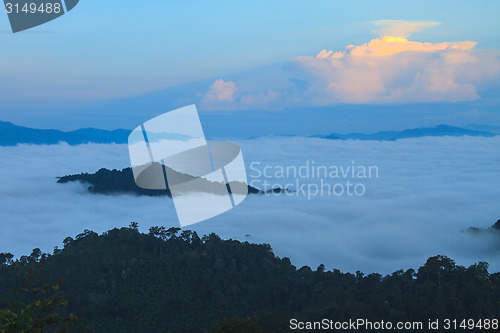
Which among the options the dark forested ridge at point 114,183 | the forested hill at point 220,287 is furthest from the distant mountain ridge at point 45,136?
the forested hill at point 220,287

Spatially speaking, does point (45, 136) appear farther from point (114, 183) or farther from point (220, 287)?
point (220, 287)

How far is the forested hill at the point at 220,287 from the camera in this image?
29625mm

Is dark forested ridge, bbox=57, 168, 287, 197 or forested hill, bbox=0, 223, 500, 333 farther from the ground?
forested hill, bbox=0, 223, 500, 333

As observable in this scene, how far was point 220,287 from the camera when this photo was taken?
36844 mm

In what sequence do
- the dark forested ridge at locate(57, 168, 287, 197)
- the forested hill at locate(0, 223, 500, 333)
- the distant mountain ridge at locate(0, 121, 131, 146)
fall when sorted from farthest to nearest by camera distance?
the distant mountain ridge at locate(0, 121, 131, 146) → the dark forested ridge at locate(57, 168, 287, 197) → the forested hill at locate(0, 223, 500, 333)

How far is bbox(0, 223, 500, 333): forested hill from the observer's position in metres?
29.6

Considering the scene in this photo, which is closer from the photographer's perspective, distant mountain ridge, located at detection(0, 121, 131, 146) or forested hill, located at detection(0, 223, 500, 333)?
forested hill, located at detection(0, 223, 500, 333)

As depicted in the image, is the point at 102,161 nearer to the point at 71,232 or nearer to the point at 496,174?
the point at 71,232

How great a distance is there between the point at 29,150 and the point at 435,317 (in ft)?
505

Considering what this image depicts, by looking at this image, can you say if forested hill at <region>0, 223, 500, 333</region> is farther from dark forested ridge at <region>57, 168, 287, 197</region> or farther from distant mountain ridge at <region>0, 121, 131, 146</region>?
distant mountain ridge at <region>0, 121, 131, 146</region>

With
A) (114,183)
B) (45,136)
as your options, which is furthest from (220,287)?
(45,136)

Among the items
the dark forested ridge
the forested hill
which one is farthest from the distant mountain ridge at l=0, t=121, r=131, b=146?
the forested hill

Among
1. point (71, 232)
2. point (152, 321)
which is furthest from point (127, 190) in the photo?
point (152, 321)

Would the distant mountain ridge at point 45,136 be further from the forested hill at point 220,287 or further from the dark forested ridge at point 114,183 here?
the forested hill at point 220,287
